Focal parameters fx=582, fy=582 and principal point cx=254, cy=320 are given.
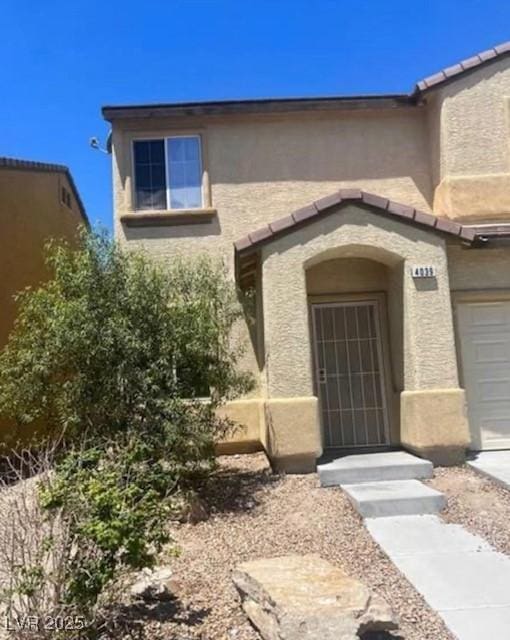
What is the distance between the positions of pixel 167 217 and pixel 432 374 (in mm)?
6742

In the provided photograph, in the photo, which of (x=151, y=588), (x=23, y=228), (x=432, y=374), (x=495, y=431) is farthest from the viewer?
(x=23, y=228)

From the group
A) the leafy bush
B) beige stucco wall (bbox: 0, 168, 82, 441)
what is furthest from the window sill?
beige stucco wall (bbox: 0, 168, 82, 441)

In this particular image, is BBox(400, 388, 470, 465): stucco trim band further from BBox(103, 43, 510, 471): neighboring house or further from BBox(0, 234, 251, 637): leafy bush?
BBox(0, 234, 251, 637): leafy bush

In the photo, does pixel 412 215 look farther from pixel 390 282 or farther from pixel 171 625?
pixel 171 625

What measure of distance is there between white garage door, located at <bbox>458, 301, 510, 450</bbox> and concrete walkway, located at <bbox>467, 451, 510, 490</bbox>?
1.18 feet

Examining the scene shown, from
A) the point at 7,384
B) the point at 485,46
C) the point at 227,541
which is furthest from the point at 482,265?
the point at 7,384

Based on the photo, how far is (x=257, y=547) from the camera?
7230mm

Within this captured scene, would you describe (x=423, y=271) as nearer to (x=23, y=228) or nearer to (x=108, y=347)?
(x=108, y=347)

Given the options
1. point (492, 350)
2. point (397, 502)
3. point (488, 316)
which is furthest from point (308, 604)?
point (488, 316)

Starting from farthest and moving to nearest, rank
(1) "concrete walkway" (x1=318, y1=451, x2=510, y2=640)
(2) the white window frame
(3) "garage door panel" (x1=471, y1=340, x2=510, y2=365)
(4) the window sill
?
(2) the white window frame
(4) the window sill
(3) "garage door panel" (x1=471, y1=340, x2=510, y2=365)
(1) "concrete walkway" (x1=318, y1=451, x2=510, y2=640)

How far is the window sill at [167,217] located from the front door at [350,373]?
335cm

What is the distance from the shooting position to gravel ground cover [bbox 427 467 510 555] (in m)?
7.55

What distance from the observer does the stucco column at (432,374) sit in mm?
10125

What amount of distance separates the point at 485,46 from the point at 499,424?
8.64 m
